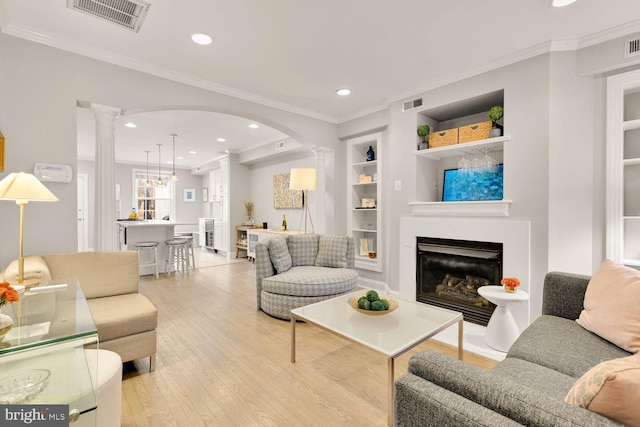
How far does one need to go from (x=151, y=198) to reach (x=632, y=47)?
10.4 meters

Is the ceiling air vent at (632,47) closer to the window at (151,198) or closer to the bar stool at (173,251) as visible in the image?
the bar stool at (173,251)

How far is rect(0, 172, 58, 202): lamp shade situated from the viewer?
1837 mm

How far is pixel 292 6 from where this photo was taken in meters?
2.15

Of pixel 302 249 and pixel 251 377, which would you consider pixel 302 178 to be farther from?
pixel 251 377

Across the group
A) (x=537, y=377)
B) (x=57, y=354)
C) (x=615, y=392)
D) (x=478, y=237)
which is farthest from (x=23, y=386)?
(x=478, y=237)

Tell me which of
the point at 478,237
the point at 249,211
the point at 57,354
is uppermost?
the point at 249,211

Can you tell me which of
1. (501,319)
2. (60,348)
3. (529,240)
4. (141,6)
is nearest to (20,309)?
(60,348)

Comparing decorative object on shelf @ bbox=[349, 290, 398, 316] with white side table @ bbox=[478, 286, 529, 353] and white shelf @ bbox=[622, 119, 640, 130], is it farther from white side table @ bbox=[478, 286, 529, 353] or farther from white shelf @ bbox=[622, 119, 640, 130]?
white shelf @ bbox=[622, 119, 640, 130]

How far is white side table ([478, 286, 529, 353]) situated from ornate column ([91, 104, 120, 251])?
11.3 feet

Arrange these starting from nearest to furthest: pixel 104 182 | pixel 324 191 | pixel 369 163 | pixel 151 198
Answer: pixel 104 182
pixel 369 163
pixel 324 191
pixel 151 198

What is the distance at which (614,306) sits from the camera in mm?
1570

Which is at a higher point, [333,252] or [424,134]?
[424,134]

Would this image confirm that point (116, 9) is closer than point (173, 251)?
Yes

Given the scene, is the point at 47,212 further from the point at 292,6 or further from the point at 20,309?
the point at 292,6
